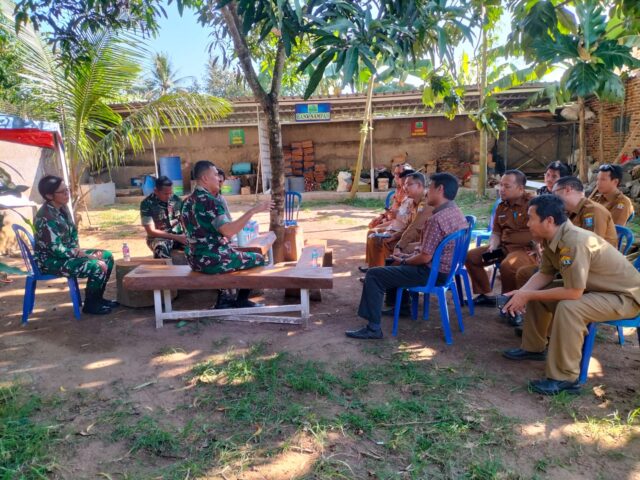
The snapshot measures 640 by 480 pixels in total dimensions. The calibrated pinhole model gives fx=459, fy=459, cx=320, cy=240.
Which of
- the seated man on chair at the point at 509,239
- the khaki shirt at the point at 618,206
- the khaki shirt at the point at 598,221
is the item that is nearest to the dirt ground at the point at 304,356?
the seated man on chair at the point at 509,239

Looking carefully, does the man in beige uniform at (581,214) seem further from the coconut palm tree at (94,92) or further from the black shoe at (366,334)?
the coconut palm tree at (94,92)

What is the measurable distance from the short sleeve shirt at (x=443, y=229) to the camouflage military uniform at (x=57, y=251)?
307cm

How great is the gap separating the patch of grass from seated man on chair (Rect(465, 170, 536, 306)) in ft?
12.0

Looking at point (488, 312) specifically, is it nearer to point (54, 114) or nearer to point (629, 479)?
point (629, 479)

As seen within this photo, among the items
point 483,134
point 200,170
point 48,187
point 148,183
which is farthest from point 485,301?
point 148,183

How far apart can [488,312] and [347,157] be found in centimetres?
1114

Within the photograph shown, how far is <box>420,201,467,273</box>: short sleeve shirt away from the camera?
3.63 m

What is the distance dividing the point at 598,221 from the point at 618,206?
749 mm

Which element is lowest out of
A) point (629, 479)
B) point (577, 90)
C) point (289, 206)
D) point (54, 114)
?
point (629, 479)

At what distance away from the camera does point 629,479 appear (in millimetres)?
2152

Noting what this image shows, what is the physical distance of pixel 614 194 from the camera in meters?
4.27

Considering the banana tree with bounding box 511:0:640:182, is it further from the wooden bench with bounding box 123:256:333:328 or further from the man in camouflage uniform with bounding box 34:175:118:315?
the man in camouflage uniform with bounding box 34:175:118:315

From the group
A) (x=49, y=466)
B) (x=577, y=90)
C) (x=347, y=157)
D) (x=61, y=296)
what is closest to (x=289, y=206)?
(x=61, y=296)

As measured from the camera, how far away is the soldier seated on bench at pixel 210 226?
380 cm
